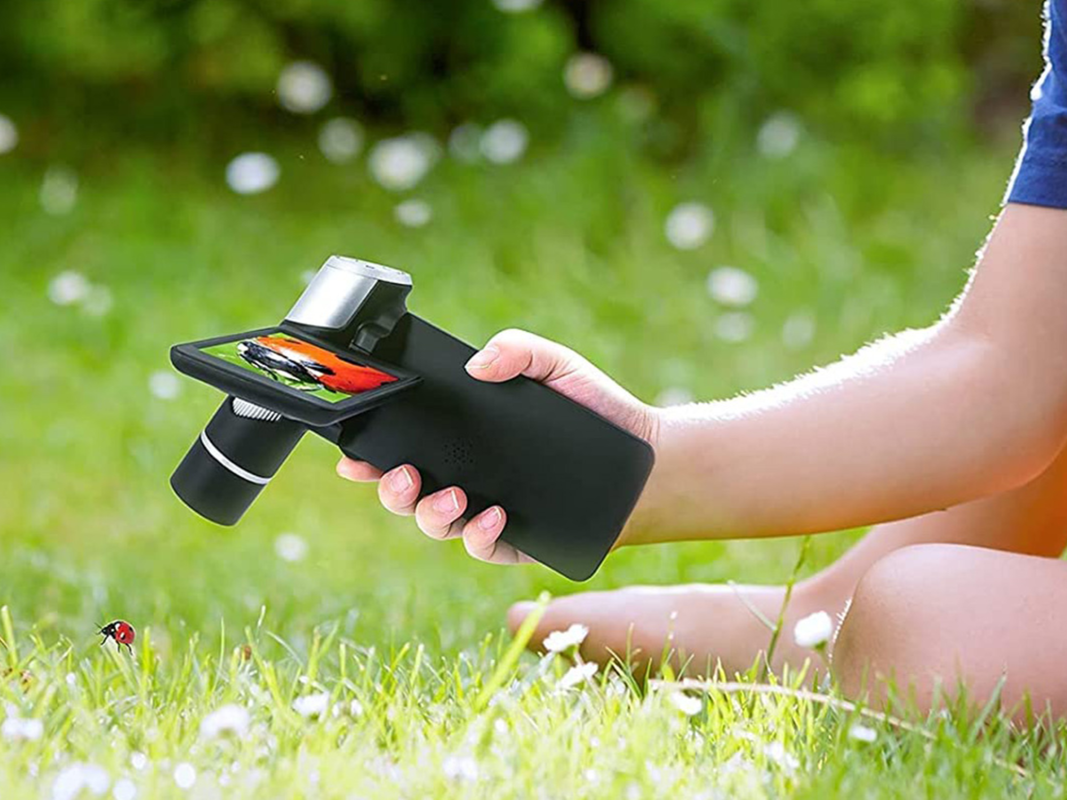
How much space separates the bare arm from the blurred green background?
441 millimetres

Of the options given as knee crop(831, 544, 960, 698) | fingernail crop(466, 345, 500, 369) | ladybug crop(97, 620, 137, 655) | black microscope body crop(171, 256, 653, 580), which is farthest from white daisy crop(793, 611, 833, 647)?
ladybug crop(97, 620, 137, 655)

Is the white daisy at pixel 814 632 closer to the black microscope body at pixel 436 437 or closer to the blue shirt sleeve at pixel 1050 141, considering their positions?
the black microscope body at pixel 436 437

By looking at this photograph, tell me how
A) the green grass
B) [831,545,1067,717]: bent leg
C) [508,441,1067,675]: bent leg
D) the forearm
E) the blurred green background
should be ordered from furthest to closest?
the blurred green background
[508,441,1067,675]: bent leg
the forearm
[831,545,1067,717]: bent leg
the green grass

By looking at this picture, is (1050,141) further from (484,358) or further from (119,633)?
(119,633)

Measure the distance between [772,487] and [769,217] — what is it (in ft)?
6.05

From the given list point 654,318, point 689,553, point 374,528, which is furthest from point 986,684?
point 654,318

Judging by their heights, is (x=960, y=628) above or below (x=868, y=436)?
below

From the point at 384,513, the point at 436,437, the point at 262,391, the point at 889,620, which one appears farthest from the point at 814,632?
the point at 384,513

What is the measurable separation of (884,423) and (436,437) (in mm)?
305

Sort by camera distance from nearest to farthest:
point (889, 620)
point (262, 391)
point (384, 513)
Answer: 1. point (262, 391)
2. point (889, 620)
3. point (384, 513)

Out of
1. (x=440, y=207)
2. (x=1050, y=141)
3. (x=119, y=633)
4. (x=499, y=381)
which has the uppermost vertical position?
(x=440, y=207)

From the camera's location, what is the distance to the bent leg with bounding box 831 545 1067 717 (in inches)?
39.6

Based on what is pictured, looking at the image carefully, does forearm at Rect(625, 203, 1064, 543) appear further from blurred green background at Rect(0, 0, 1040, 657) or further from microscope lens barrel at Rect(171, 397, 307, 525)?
blurred green background at Rect(0, 0, 1040, 657)

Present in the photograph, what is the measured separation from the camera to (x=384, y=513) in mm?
1966
